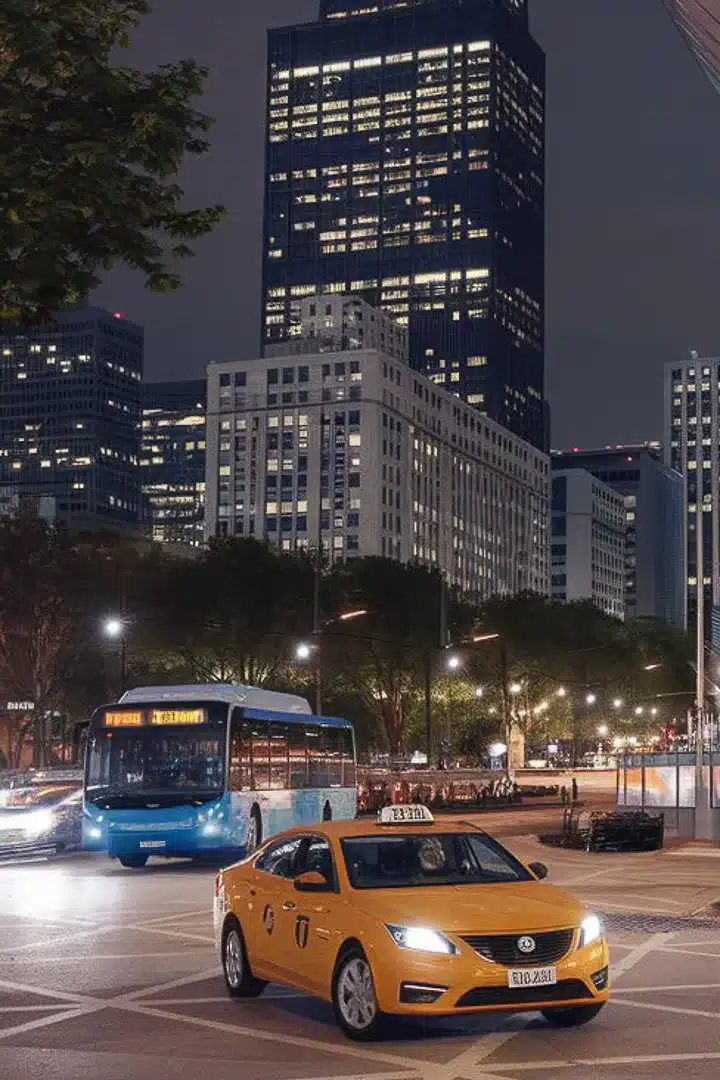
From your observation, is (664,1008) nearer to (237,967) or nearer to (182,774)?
(237,967)

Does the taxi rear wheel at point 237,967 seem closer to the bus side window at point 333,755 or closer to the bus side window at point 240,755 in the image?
the bus side window at point 240,755

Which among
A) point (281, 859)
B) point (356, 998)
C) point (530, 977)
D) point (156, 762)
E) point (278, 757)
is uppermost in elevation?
point (278, 757)

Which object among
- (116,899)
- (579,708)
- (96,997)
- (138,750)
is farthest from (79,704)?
(96,997)

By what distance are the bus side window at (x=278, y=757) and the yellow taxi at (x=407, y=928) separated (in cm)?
1991

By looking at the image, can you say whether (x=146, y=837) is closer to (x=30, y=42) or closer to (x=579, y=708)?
Answer: (x=30, y=42)

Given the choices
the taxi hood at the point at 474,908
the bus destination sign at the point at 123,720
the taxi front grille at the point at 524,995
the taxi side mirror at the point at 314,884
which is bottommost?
the taxi front grille at the point at 524,995

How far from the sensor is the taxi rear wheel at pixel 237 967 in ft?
48.6

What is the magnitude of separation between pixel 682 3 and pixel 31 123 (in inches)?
1706

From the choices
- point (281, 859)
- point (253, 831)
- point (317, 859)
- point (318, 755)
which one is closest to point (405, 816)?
point (317, 859)

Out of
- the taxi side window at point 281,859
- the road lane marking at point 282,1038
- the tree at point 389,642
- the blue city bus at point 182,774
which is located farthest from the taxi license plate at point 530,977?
the tree at point 389,642

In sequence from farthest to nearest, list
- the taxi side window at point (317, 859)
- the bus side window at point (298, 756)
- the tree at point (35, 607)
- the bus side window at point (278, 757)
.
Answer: the tree at point (35, 607)
the bus side window at point (298, 756)
the bus side window at point (278, 757)
the taxi side window at point (317, 859)

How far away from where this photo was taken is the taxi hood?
12.4 meters

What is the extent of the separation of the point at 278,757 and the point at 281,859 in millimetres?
20931

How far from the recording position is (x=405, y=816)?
14.6 metres
